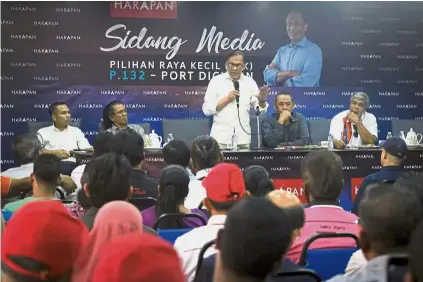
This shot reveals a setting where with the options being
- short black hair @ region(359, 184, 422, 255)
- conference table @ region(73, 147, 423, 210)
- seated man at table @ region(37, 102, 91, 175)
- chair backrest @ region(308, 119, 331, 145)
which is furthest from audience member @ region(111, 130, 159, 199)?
chair backrest @ region(308, 119, 331, 145)

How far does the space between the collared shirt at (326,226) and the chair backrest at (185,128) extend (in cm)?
446

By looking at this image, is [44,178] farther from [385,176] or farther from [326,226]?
[385,176]

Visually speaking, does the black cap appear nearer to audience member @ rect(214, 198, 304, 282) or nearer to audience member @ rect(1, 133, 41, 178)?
audience member @ rect(1, 133, 41, 178)

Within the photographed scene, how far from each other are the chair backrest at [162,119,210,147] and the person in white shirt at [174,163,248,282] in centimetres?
441

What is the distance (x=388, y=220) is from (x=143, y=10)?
639 centimetres

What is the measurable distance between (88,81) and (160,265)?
6.75 m

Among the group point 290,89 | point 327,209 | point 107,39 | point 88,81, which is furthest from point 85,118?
point 327,209

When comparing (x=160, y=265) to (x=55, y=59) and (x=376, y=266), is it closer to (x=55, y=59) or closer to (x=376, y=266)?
(x=376, y=266)

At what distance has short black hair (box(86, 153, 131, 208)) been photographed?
2.60 m

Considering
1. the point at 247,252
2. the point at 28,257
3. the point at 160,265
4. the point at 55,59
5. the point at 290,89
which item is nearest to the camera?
the point at 160,265

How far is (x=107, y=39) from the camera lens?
7695mm

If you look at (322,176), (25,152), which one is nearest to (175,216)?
(322,176)

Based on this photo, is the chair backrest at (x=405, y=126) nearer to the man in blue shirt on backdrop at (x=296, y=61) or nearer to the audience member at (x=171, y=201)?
the man in blue shirt on backdrop at (x=296, y=61)

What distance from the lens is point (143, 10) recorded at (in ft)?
25.5
